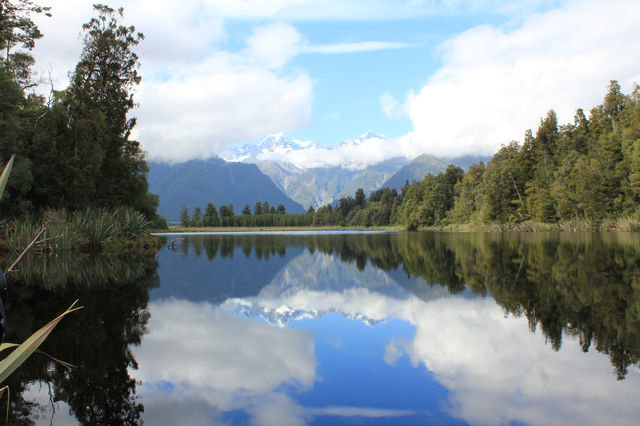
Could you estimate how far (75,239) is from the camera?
2319 cm

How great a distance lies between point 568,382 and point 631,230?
4956 cm

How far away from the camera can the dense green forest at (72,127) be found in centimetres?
2338

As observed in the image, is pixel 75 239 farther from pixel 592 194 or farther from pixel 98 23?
pixel 592 194

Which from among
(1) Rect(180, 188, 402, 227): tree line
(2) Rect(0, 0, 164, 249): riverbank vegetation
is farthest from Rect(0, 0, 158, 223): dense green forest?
(1) Rect(180, 188, 402, 227): tree line

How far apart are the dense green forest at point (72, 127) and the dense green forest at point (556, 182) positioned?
1883 inches

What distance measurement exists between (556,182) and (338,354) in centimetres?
6247

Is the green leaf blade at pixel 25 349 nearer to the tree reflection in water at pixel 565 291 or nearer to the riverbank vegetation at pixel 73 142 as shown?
the tree reflection in water at pixel 565 291

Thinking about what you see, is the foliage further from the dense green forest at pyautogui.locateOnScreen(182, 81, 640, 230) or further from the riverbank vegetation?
the riverbank vegetation

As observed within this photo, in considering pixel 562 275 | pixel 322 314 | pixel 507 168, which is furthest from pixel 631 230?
pixel 322 314

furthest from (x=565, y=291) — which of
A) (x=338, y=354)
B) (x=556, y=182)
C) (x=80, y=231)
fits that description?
(x=556, y=182)

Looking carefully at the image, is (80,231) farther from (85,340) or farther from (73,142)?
(85,340)

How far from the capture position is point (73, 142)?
28484 mm

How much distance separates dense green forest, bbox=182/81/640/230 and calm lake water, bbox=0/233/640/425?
4548 cm

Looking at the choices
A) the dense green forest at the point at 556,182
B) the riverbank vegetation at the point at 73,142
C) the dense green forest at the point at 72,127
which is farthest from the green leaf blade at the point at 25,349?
the dense green forest at the point at 556,182
